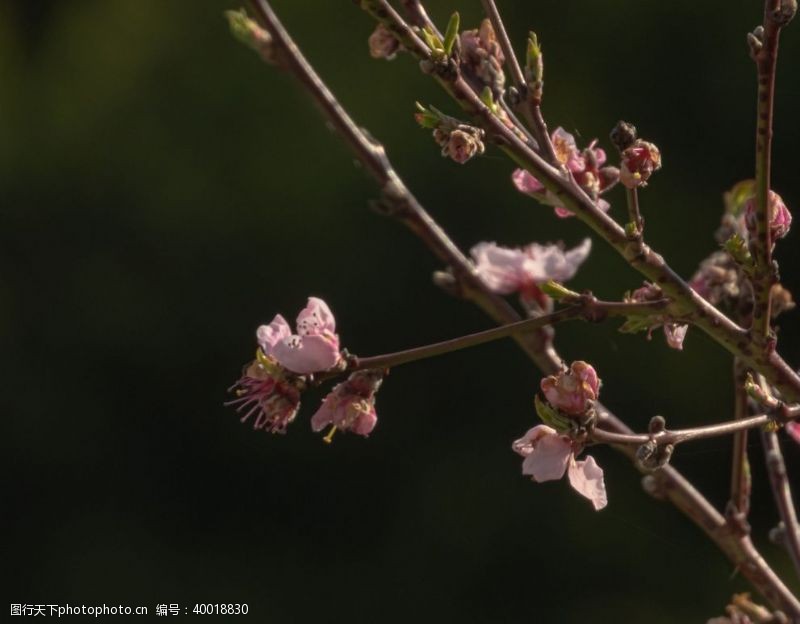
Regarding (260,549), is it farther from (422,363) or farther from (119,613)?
(422,363)

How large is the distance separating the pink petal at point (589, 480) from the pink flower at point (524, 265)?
11cm

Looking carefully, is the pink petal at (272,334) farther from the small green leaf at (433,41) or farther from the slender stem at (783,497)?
the slender stem at (783,497)

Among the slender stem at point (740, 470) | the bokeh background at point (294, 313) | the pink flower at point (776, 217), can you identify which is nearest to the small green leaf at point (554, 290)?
the pink flower at point (776, 217)

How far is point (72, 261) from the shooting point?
413 centimetres

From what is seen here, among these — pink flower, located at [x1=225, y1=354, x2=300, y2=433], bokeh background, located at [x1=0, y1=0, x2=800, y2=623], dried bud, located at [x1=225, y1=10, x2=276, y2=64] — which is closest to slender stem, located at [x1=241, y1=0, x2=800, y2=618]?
dried bud, located at [x1=225, y1=10, x2=276, y2=64]

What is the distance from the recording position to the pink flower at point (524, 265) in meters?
0.68

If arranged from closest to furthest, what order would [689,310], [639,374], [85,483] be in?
[689,310], [639,374], [85,483]

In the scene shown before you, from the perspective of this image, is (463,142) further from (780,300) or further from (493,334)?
(780,300)

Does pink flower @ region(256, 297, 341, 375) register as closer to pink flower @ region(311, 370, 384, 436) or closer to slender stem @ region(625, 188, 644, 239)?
pink flower @ region(311, 370, 384, 436)

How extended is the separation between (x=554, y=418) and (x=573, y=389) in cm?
2

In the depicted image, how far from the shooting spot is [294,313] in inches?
145

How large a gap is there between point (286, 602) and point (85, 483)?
0.83 m

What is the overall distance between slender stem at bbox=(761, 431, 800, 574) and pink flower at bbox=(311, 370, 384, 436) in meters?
0.29

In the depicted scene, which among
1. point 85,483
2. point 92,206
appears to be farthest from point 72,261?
point 85,483
